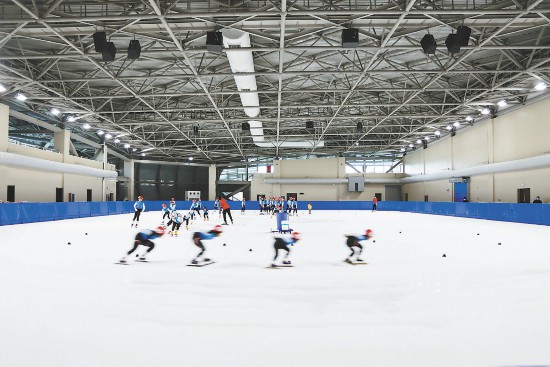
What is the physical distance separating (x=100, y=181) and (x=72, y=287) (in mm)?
32683

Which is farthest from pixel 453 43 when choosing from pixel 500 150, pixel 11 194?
pixel 11 194

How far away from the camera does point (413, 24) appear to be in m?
14.3

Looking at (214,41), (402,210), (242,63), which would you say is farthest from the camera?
(402,210)

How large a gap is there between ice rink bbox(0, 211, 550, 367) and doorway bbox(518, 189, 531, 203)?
1810cm

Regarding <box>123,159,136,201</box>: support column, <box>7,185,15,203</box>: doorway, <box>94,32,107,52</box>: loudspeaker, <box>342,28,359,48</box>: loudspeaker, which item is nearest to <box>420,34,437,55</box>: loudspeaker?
<box>342,28,359,48</box>: loudspeaker

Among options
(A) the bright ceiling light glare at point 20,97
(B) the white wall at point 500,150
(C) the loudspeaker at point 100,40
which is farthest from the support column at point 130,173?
(C) the loudspeaker at point 100,40

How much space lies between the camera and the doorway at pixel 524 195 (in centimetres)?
2306

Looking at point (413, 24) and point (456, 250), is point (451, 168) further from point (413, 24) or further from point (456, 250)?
point (456, 250)

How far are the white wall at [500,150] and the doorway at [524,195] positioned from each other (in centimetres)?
32

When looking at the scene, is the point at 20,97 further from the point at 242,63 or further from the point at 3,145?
the point at 242,63

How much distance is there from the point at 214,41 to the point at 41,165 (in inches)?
678

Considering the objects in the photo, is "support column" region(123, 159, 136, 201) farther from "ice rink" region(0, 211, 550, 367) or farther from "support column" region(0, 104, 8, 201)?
"ice rink" region(0, 211, 550, 367)

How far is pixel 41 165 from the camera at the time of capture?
77.3ft

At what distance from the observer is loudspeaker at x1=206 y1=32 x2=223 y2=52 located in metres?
12.7
